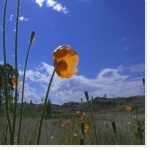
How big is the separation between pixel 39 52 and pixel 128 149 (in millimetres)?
610

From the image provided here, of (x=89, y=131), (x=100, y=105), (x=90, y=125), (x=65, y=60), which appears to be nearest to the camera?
(x=65, y=60)

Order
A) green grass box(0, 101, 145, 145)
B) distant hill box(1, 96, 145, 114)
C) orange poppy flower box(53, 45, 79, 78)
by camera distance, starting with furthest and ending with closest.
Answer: green grass box(0, 101, 145, 145), distant hill box(1, 96, 145, 114), orange poppy flower box(53, 45, 79, 78)

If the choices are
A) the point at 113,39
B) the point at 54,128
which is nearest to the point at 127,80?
the point at 113,39

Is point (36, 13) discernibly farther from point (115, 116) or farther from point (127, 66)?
point (115, 116)

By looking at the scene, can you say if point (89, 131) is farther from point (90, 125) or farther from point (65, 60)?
point (65, 60)

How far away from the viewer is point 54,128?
2152 millimetres

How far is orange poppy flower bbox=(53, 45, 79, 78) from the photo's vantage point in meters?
0.88

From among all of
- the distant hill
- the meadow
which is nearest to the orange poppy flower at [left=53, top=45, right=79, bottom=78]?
the distant hill

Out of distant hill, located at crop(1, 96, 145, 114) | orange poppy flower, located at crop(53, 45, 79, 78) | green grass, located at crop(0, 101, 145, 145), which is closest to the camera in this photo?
orange poppy flower, located at crop(53, 45, 79, 78)

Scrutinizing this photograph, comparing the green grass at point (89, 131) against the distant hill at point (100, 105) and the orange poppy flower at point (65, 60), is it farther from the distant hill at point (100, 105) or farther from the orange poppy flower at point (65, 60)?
the orange poppy flower at point (65, 60)

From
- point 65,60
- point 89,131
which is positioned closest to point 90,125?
point 89,131

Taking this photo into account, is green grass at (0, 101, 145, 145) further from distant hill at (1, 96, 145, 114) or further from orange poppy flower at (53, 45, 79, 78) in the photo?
orange poppy flower at (53, 45, 79, 78)

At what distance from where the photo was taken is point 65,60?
0.89m

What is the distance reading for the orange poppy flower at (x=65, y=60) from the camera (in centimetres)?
88
